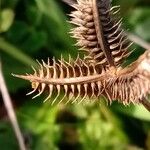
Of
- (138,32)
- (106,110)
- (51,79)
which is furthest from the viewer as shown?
(138,32)

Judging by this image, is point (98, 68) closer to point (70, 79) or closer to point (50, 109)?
point (70, 79)

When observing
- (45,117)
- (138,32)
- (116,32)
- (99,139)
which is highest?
(116,32)

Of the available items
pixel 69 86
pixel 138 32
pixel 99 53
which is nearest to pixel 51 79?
pixel 69 86

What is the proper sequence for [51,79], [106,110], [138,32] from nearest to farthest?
[51,79] → [106,110] → [138,32]

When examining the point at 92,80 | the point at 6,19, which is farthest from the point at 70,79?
the point at 6,19

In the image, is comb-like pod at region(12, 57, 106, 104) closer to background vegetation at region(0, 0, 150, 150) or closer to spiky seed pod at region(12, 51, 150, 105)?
spiky seed pod at region(12, 51, 150, 105)

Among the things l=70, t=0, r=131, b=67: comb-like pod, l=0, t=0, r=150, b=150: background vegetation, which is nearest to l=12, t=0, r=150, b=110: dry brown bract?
l=70, t=0, r=131, b=67: comb-like pod

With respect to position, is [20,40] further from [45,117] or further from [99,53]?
[99,53]
